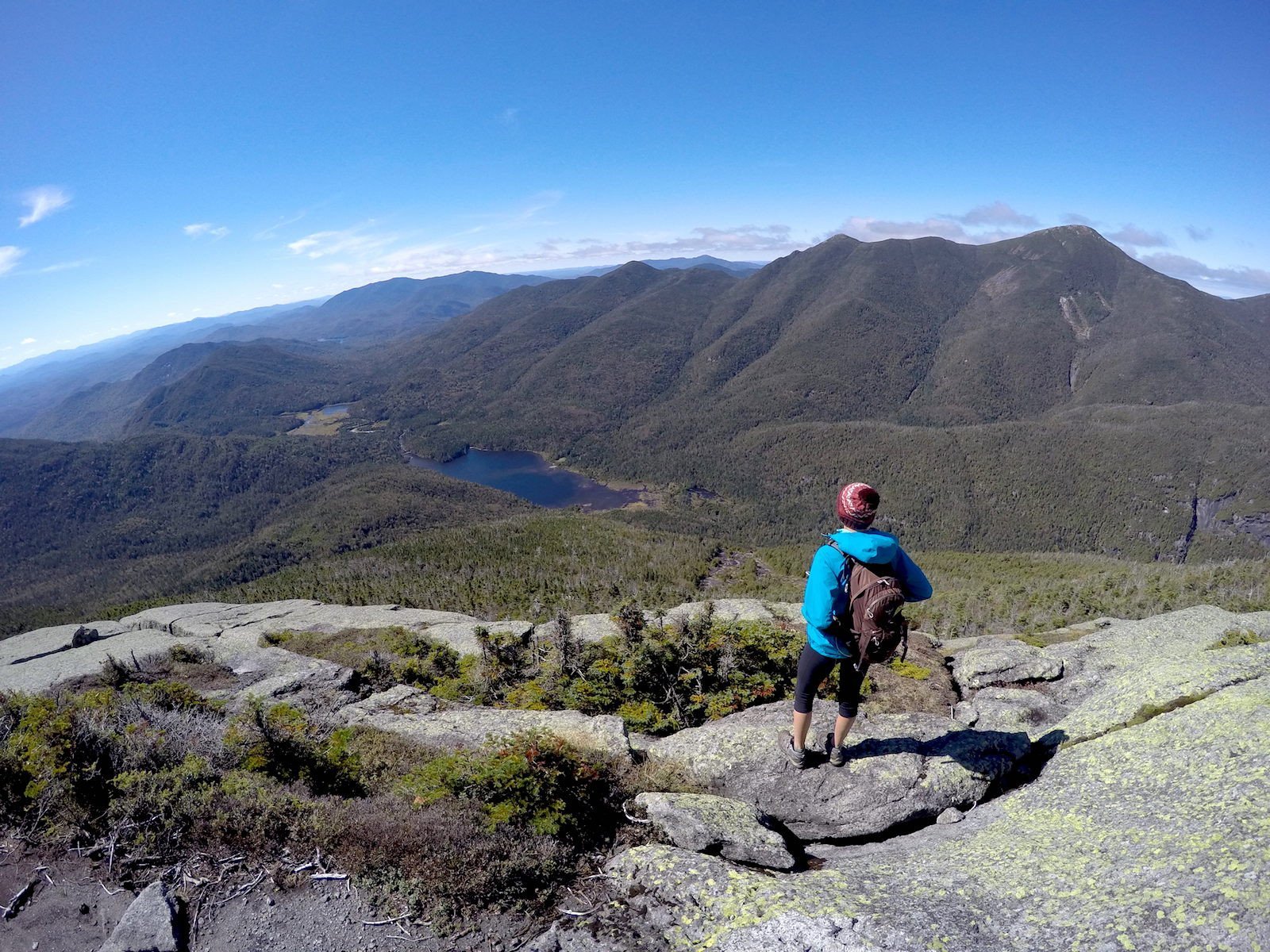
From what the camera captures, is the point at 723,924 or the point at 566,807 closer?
the point at 723,924

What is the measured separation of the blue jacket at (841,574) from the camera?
286 inches

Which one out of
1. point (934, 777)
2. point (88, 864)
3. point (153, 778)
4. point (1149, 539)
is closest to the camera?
point (88, 864)

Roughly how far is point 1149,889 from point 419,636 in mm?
35622

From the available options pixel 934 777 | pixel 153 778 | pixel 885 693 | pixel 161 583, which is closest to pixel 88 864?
pixel 153 778

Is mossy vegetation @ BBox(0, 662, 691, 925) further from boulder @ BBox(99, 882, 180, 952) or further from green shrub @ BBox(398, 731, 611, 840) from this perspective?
boulder @ BBox(99, 882, 180, 952)

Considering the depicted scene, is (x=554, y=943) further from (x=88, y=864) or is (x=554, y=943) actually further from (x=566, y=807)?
(x=88, y=864)

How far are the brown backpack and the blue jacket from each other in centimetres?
10

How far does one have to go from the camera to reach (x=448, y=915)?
6.03 m

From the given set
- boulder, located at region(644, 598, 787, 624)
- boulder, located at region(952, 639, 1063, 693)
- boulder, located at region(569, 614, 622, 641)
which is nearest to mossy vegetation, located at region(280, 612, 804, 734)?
boulder, located at region(952, 639, 1063, 693)

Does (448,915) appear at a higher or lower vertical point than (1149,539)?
higher

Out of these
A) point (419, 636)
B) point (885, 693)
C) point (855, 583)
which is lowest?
point (419, 636)

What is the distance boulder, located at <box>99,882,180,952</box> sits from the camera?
558 centimetres

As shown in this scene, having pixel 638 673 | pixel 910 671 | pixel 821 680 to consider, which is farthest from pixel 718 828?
pixel 910 671

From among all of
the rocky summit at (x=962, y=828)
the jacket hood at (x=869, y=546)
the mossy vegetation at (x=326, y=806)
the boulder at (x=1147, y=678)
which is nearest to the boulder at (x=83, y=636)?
the mossy vegetation at (x=326, y=806)
